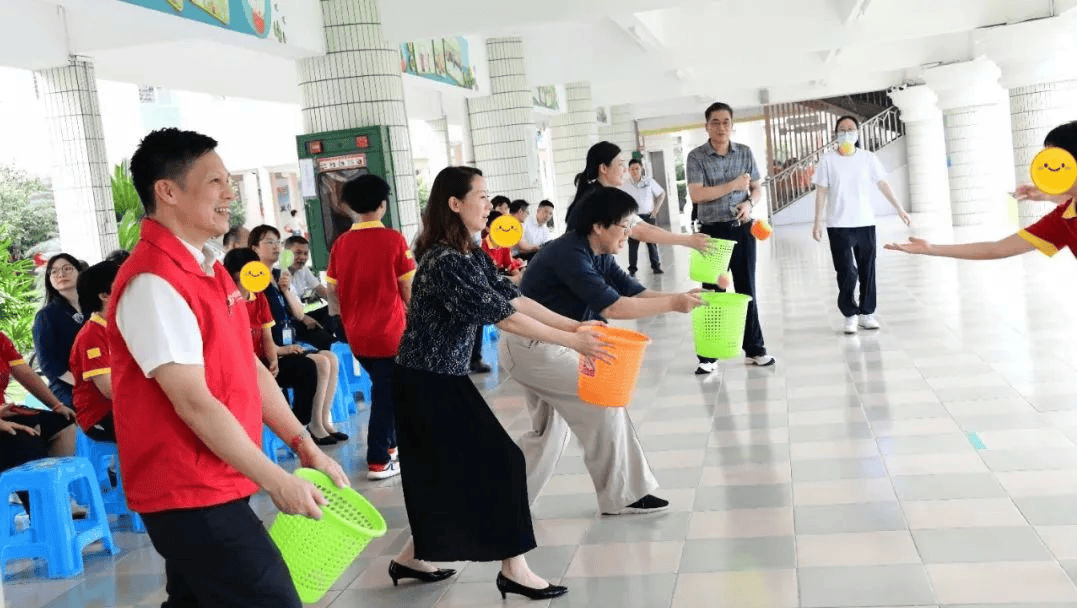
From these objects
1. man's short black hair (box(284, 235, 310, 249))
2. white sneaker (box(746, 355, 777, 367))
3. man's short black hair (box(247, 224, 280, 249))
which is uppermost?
man's short black hair (box(247, 224, 280, 249))

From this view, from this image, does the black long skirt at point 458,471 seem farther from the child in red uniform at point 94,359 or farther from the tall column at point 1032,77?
the tall column at point 1032,77

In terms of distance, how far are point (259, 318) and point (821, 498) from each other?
335 cm

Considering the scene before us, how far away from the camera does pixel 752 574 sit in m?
3.62

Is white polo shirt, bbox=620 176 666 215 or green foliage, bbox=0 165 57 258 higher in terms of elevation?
green foliage, bbox=0 165 57 258

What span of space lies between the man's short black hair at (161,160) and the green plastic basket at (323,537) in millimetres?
736

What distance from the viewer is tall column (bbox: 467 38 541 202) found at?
46.6 feet

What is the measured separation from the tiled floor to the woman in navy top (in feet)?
3.67

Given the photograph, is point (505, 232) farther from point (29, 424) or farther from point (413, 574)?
point (413, 574)

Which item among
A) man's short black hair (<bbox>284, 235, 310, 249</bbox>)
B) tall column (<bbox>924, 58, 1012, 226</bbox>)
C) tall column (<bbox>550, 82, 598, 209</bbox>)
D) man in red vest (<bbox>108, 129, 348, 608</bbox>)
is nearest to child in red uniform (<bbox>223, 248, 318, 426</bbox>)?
man's short black hair (<bbox>284, 235, 310, 249</bbox>)

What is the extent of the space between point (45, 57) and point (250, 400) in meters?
7.22

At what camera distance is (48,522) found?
4457 millimetres

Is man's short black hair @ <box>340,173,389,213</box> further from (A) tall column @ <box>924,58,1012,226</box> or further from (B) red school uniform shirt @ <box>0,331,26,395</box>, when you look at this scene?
(A) tall column @ <box>924,58,1012,226</box>

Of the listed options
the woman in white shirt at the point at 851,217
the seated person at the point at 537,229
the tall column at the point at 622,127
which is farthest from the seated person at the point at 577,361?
the tall column at the point at 622,127

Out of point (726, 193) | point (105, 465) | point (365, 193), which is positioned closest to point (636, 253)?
point (726, 193)
